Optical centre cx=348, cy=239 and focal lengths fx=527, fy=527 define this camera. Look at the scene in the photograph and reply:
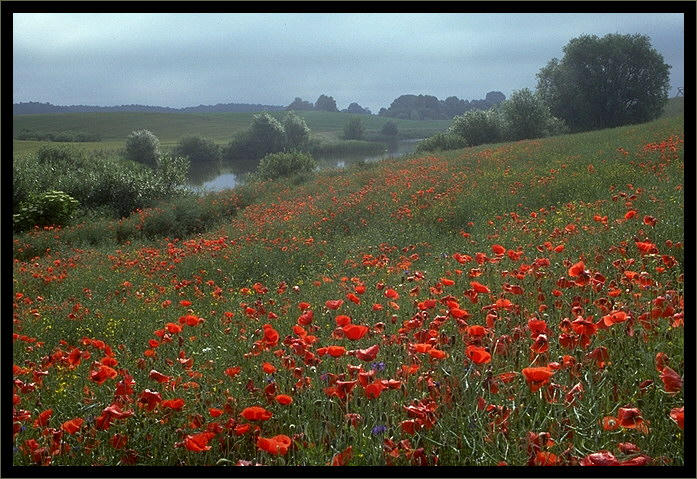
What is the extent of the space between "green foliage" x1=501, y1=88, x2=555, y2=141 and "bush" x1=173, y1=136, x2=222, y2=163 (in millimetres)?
15316

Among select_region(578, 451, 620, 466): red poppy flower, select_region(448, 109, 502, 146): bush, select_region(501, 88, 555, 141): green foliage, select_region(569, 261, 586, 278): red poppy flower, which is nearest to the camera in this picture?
select_region(578, 451, 620, 466): red poppy flower

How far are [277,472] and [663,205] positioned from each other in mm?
4030

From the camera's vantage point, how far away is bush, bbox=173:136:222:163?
1833cm

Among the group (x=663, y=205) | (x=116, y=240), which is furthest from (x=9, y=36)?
(x=116, y=240)

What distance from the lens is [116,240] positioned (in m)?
11.4

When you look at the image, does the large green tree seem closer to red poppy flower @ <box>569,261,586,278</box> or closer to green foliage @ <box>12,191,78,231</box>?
red poppy flower @ <box>569,261,586,278</box>

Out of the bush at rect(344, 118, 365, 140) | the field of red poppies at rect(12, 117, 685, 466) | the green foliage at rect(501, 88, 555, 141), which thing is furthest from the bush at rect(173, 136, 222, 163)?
the green foliage at rect(501, 88, 555, 141)

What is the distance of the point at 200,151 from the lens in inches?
763

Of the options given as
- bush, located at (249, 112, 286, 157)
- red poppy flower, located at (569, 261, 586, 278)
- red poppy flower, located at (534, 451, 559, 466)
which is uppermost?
bush, located at (249, 112, 286, 157)

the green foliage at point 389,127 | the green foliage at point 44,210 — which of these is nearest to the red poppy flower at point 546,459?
the green foliage at point 389,127

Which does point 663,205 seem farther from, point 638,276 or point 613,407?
point 613,407

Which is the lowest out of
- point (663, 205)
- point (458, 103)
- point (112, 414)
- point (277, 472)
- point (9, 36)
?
point (277, 472)

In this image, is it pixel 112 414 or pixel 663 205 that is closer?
pixel 112 414

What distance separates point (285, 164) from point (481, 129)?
40.7 feet
